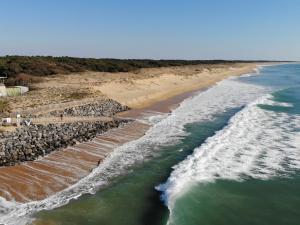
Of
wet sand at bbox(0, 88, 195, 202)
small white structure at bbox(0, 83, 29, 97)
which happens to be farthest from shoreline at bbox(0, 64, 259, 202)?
small white structure at bbox(0, 83, 29, 97)

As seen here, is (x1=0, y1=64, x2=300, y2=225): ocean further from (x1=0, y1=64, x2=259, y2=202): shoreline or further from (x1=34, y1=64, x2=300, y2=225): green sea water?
(x1=0, y1=64, x2=259, y2=202): shoreline

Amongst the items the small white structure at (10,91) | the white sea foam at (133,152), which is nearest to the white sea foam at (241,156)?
the white sea foam at (133,152)

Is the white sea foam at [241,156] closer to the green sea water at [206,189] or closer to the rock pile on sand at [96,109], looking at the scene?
the green sea water at [206,189]

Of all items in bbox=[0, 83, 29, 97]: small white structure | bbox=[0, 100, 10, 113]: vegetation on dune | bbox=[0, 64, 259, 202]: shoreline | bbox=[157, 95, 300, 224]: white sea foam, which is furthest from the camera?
bbox=[0, 83, 29, 97]: small white structure

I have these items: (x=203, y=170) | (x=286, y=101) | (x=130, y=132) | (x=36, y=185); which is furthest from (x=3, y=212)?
(x=286, y=101)

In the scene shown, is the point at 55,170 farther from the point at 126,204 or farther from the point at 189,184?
the point at 189,184

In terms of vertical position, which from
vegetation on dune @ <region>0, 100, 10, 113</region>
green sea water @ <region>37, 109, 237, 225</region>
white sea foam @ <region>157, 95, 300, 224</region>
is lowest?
white sea foam @ <region>157, 95, 300, 224</region>
